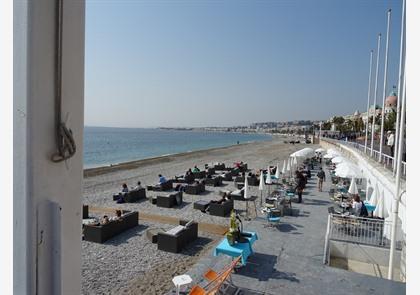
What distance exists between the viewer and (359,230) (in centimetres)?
947

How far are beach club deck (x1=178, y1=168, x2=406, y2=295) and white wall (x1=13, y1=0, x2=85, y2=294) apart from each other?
220 inches

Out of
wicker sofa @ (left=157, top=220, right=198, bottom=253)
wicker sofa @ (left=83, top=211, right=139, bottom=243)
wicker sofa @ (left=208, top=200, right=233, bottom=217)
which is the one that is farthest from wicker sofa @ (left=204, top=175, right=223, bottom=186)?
wicker sofa @ (left=157, top=220, right=198, bottom=253)

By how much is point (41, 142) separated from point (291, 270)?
287 inches

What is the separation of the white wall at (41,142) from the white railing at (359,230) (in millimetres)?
8719

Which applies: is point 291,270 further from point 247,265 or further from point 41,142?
point 41,142

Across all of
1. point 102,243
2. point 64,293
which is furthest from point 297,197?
point 64,293

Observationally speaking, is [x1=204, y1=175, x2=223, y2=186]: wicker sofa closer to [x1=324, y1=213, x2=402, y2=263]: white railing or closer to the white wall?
[x1=324, y1=213, x2=402, y2=263]: white railing

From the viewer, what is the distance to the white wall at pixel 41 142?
1282 millimetres

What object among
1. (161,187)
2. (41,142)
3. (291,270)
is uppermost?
(41,142)

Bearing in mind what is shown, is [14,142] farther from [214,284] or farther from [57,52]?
[214,284]

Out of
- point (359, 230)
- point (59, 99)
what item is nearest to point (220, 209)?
point (359, 230)

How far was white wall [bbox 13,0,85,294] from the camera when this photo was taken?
1.28 m

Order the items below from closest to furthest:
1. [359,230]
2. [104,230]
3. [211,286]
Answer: [211,286] → [359,230] → [104,230]

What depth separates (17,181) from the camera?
1.28 meters
